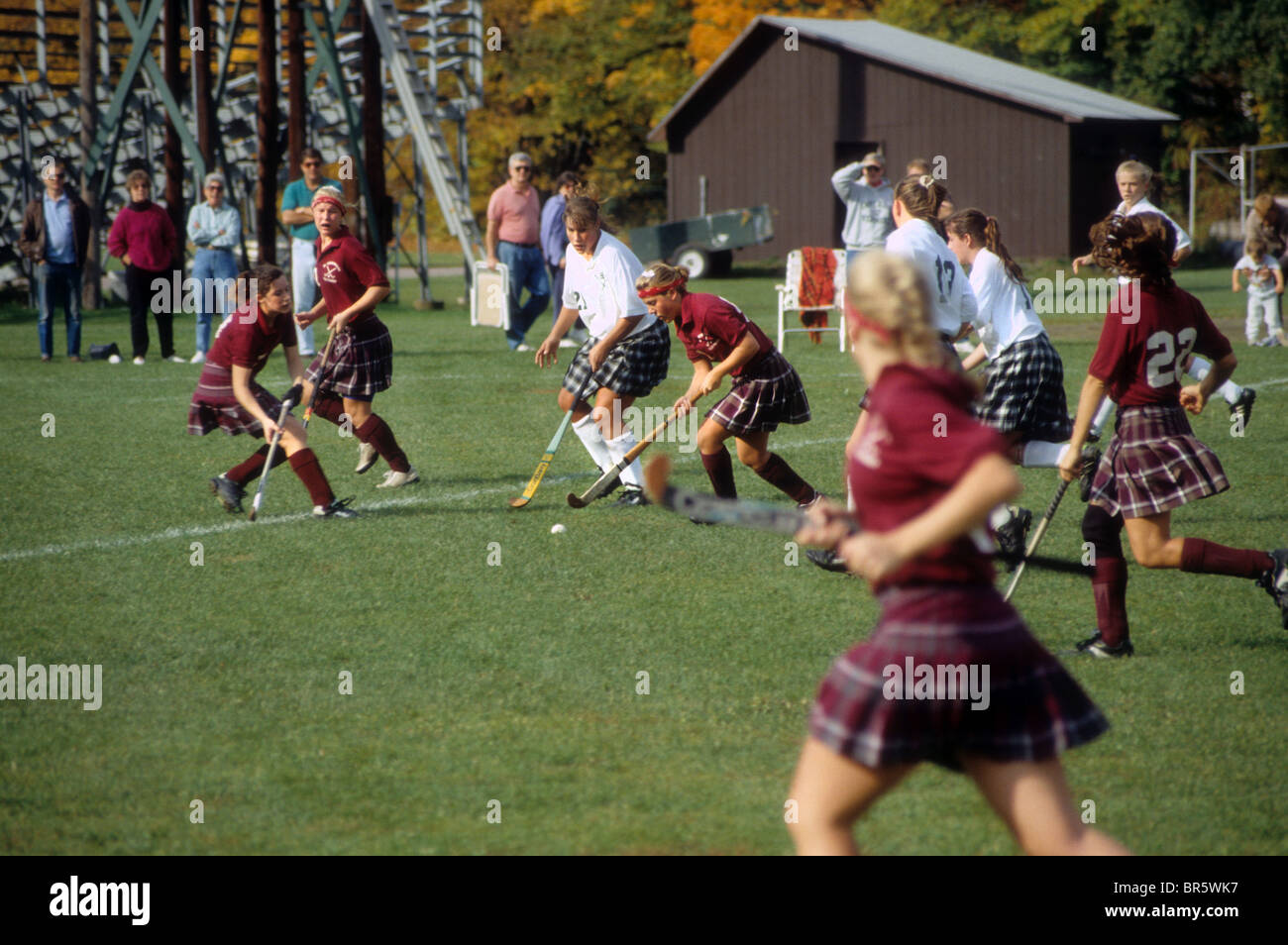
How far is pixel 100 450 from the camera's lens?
10.4 metres

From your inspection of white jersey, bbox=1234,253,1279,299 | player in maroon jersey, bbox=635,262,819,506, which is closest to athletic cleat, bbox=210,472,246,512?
player in maroon jersey, bbox=635,262,819,506

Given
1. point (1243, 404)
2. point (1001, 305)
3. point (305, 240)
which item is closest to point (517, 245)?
point (305, 240)

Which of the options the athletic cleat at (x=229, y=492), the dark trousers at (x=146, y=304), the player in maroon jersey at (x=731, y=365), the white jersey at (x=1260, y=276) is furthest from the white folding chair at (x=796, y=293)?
the athletic cleat at (x=229, y=492)

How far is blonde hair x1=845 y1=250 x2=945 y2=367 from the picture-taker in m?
2.97

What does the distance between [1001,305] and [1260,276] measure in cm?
1042

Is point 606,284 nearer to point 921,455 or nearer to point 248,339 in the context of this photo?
point 248,339

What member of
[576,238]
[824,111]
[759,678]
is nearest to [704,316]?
[576,238]

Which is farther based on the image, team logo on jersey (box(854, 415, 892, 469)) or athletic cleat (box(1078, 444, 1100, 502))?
athletic cleat (box(1078, 444, 1100, 502))

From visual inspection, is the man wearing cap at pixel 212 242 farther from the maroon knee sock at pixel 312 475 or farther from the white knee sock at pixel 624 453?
the white knee sock at pixel 624 453

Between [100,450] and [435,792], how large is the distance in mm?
6908

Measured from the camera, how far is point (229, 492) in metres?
8.26

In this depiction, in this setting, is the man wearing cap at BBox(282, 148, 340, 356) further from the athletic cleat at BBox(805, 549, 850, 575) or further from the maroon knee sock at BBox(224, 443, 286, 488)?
the athletic cleat at BBox(805, 549, 850, 575)

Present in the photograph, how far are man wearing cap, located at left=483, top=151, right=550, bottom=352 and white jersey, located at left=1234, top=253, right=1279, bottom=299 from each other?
7.92 m

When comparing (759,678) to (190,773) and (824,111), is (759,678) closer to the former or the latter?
(190,773)
